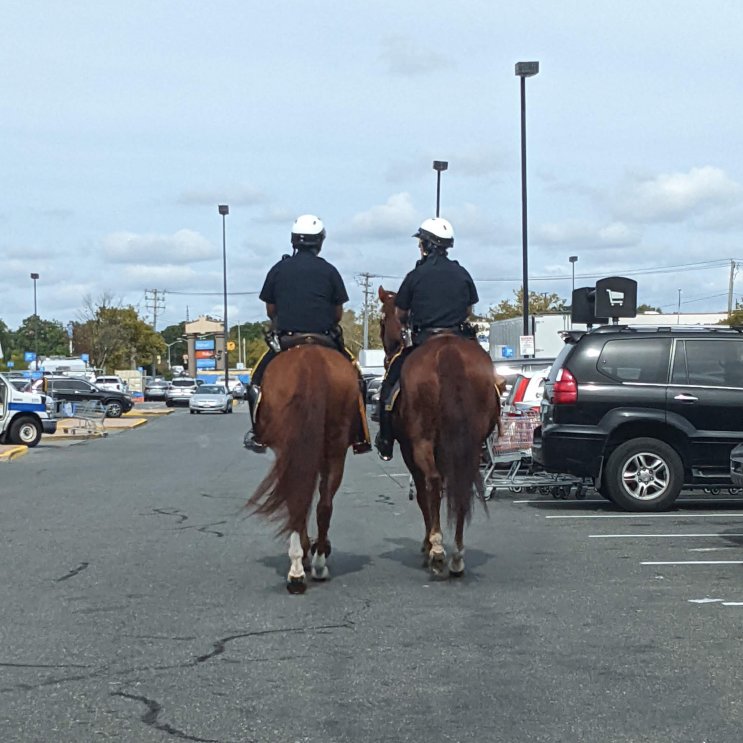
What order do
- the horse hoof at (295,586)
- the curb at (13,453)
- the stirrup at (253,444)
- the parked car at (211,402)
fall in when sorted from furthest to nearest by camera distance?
1. the parked car at (211,402)
2. the curb at (13,453)
3. the stirrup at (253,444)
4. the horse hoof at (295,586)

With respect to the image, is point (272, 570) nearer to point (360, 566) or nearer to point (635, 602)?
point (360, 566)

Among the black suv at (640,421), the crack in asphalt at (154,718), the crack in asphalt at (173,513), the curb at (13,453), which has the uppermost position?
the black suv at (640,421)

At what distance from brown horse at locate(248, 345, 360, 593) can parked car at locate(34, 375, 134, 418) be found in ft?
153

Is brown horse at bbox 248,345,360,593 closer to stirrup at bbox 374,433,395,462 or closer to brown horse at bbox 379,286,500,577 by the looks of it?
brown horse at bbox 379,286,500,577

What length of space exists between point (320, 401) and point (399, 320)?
4.81ft

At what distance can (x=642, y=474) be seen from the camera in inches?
539

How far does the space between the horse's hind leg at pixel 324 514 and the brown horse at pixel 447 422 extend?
634 millimetres

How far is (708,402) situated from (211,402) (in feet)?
155

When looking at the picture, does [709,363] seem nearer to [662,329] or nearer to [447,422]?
[662,329]

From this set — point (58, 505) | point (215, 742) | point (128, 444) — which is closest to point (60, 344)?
point (128, 444)

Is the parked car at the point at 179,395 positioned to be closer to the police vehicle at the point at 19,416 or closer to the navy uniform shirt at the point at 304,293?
the police vehicle at the point at 19,416

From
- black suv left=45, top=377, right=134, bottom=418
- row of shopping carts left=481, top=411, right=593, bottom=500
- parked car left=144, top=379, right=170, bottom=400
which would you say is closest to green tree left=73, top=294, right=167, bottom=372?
Result: parked car left=144, top=379, right=170, bottom=400

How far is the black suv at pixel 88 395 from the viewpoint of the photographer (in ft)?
181

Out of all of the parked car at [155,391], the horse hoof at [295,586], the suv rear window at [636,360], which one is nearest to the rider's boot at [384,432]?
the horse hoof at [295,586]
